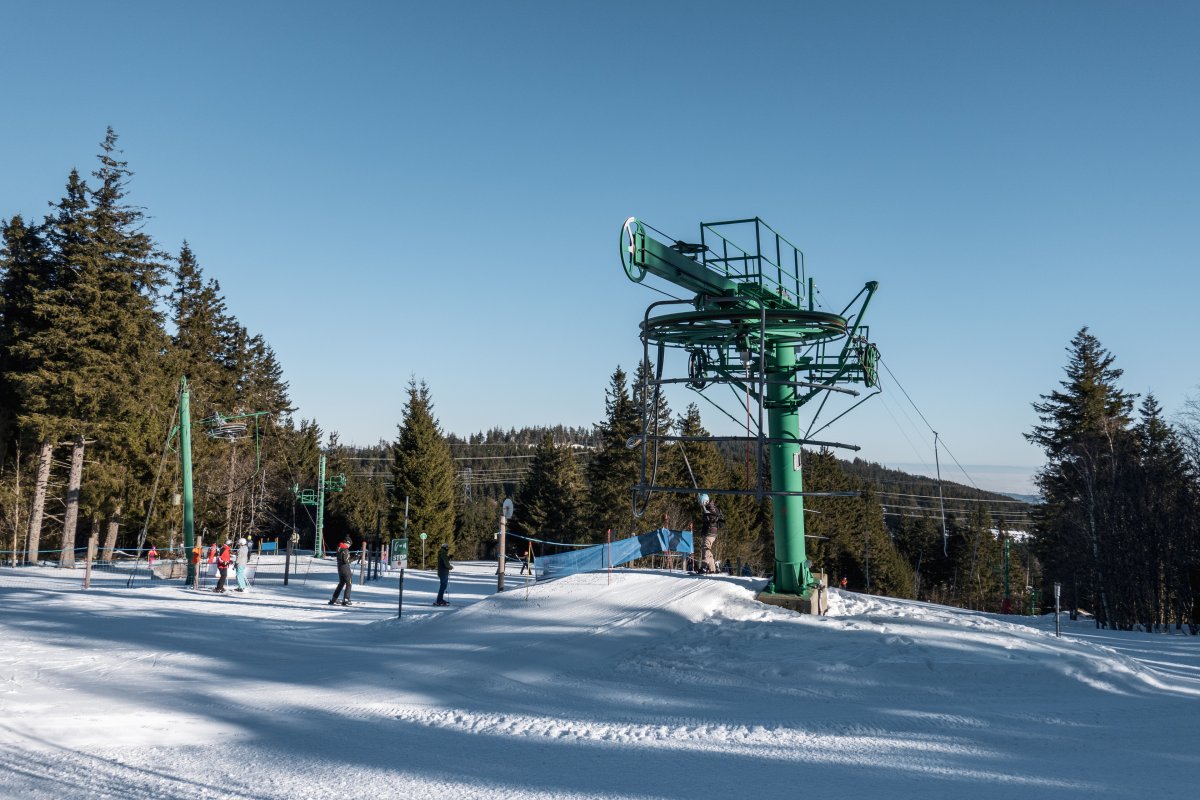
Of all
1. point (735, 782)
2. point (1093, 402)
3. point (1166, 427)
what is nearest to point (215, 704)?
point (735, 782)

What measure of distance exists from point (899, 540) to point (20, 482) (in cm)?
8894

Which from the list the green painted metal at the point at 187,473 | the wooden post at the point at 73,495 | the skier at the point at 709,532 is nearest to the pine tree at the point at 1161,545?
the skier at the point at 709,532

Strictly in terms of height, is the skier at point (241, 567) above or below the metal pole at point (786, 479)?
below

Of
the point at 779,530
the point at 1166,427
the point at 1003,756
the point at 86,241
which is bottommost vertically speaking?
the point at 1003,756

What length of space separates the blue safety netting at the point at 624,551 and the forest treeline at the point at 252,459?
2222mm

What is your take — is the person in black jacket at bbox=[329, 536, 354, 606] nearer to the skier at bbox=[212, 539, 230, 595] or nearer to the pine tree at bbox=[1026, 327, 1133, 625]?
the skier at bbox=[212, 539, 230, 595]

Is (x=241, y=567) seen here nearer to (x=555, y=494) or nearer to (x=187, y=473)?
(x=187, y=473)

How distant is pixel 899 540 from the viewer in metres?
102

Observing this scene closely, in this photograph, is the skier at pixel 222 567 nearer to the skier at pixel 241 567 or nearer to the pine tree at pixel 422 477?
the skier at pixel 241 567

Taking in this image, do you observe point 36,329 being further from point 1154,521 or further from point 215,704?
point 1154,521

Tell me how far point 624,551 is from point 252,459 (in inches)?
1595

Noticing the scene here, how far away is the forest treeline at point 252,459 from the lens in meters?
30.7

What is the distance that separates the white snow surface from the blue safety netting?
8968 mm

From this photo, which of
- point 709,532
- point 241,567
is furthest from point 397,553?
point 709,532
